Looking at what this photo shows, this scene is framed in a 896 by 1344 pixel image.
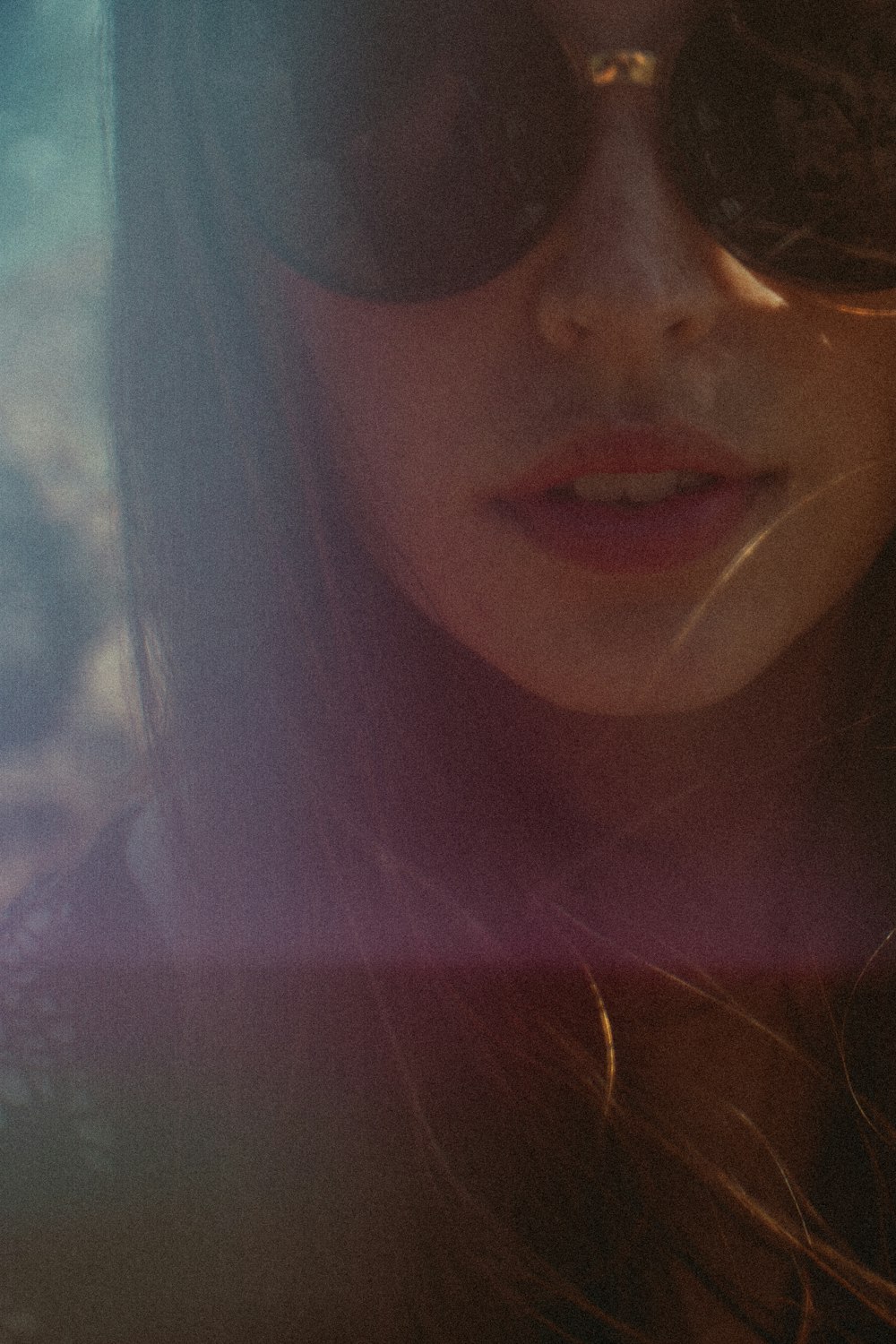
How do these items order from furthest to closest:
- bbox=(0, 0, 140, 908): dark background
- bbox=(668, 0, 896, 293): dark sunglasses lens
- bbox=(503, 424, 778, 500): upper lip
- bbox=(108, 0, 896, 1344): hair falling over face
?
bbox=(0, 0, 140, 908): dark background < bbox=(108, 0, 896, 1344): hair falling over face < bbox=(503, 424, 778, 500): upper lip < bbox=(668, 0, 896, 293): dark sunglasses lens

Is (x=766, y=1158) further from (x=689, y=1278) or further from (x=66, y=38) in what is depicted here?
(x=66, y=38)

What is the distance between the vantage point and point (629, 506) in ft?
2.60

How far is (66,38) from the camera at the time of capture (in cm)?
118

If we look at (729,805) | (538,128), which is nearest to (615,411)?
(538,128)

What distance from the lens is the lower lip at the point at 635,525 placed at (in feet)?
2.56

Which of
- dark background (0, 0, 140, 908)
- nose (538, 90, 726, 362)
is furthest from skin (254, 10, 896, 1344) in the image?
dark background (0, 0, 140, 908)

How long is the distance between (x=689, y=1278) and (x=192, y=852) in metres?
0.59

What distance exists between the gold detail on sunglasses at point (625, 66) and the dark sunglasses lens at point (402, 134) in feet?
0.07

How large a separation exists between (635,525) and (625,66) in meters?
0.31

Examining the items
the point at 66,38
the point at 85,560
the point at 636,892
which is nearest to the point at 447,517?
the point at 636,892

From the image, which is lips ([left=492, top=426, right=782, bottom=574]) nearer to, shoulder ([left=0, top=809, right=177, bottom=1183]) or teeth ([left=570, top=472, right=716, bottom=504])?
teeth ([left=570, top=472, right=716, bottom=504])

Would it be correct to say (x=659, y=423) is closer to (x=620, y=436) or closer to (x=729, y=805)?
(x=620, y=436)

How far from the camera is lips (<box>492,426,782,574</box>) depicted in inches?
30.0

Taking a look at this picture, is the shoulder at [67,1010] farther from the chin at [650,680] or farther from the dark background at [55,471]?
the chin at [650,680]
